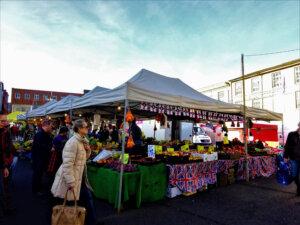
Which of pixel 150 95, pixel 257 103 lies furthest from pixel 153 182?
pixel 257 103

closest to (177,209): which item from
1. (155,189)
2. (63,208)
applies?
(155,189)

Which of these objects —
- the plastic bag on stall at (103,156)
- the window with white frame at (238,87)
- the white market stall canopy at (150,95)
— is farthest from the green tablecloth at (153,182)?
the window with white frame at (238,87)

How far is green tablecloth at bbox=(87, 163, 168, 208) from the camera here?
4.20m

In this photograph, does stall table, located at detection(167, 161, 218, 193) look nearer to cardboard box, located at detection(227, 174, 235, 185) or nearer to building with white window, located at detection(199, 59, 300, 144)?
cardboard box, located at detection(227, 174, 235, 185)

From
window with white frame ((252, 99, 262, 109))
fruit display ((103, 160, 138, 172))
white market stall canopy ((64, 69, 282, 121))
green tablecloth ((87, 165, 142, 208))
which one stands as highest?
window with white frame ((252, 99, 262, 109))

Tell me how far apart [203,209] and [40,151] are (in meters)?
4.07

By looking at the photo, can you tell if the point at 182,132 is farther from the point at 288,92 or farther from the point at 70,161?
the point at 70,161

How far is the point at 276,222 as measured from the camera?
363 cm

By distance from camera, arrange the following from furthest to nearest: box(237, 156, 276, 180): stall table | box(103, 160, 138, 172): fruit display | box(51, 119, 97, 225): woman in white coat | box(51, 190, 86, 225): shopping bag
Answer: box(237, 156, 276, 180): stall table, box(103, 160, 138, 172): fruit display, box(51, 119, 97, 225): woman in white coat, box(51, 190, 86, 225): shopping bag

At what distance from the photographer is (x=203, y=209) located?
4.21m

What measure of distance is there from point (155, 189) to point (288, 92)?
64.6 ft

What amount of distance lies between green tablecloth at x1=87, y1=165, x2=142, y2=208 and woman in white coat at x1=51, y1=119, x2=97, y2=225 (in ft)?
3.70

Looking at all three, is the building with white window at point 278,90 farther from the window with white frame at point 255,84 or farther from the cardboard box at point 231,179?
the cardboard box at point 231,179

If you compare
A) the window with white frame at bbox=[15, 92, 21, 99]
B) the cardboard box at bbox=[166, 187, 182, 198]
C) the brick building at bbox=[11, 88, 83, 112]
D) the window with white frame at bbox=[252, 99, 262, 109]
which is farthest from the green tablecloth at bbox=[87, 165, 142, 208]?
the window with white frame at bbox=[15, 92, 21, 99]
